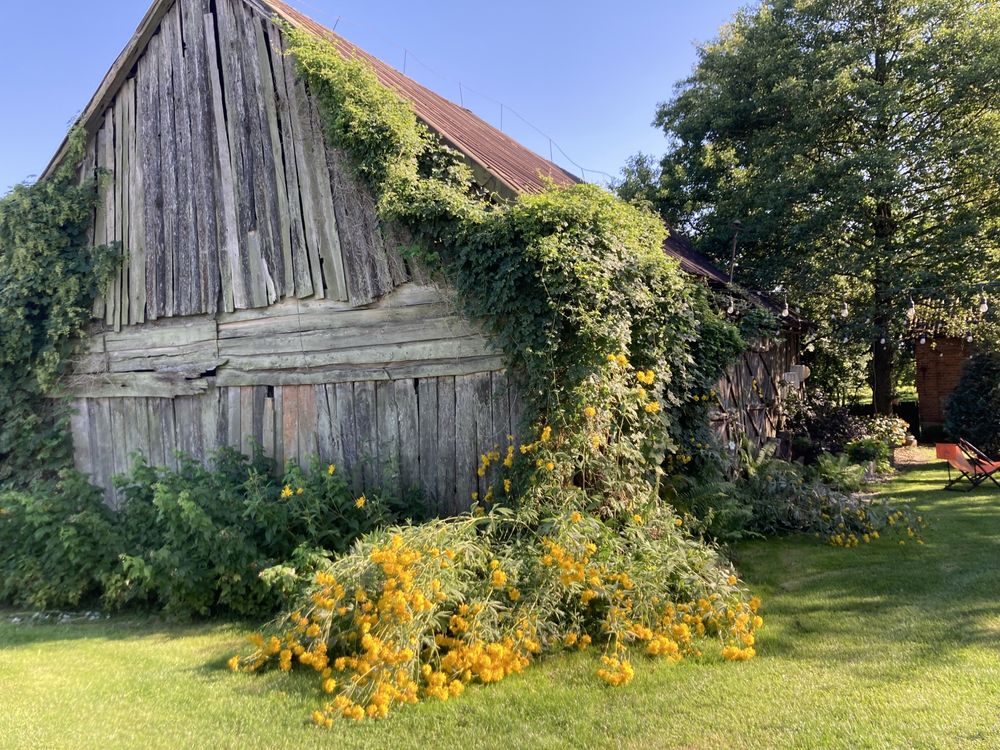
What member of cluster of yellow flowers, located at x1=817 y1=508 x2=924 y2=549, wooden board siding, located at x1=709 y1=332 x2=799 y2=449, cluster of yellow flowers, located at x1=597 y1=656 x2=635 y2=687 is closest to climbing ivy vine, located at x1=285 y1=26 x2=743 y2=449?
cluster of yellow flowers, located at x1=597 y1=656 x2=635 y2=687

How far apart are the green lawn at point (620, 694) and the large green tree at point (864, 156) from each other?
800 centimetres

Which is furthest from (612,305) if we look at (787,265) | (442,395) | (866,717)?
(787,265)

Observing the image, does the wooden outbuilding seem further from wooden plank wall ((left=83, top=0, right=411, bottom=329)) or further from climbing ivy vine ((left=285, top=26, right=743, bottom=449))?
wooden plank wall ((left=83, top=0, right=411, bottom=329))

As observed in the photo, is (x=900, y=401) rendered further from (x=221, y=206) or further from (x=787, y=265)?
(x=221, y=206)

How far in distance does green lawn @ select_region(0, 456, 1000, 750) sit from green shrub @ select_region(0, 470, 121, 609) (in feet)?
1.65

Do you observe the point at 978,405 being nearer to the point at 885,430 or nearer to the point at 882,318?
the point at 885,430

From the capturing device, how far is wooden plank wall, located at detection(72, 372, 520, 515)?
6.02 metres

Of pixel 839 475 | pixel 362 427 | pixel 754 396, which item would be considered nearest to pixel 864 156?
pixel 754 396

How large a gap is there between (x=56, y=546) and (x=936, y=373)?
18136 millimetres

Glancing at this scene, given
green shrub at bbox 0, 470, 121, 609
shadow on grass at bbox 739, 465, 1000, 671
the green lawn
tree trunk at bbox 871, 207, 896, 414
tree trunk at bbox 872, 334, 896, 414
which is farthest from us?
tree trunk at bbox 872, 334, 896, 414

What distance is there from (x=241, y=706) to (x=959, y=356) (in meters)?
17.5

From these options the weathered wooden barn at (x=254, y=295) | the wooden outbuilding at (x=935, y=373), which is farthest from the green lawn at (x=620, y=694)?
the wooden outbuilding at (x=935, y=373)

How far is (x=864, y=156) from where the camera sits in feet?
37.2

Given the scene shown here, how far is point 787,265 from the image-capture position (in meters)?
12.6
